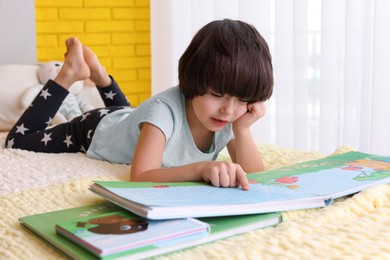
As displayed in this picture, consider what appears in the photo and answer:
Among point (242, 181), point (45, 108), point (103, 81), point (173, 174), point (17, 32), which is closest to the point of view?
point (242, 181)

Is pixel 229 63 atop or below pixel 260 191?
atop

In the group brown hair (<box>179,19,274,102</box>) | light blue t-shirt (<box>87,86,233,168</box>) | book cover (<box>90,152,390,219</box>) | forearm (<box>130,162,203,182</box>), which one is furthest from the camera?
light blue t-shirt (<box>87,86,233,168</box>)

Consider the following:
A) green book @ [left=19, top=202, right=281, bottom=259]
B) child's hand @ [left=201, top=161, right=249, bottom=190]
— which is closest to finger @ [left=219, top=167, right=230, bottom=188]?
child's hand @ [left=201, top=161, right=249, bottom=190]

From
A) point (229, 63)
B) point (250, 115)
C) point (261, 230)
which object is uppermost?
point (229, 63)

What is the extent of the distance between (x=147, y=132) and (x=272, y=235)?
0.49 meters

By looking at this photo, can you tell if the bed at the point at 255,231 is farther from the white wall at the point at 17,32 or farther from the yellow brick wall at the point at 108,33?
the yellow brick wall at the point at 108,33

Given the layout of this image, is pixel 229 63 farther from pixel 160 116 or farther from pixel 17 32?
pixel 17 32

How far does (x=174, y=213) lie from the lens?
735 mm

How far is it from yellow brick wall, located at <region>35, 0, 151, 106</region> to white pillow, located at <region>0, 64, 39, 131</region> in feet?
1.63

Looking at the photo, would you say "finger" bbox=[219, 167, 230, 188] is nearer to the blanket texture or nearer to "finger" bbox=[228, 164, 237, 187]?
"finger" bbox=[228, 164, 237, 187]

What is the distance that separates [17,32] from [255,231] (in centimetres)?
186

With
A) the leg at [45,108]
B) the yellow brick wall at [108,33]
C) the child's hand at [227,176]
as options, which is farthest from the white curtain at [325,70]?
the child's hand at [227,176]

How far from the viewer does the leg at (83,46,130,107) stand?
172 cm

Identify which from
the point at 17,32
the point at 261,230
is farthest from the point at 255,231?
the point at 17,32
